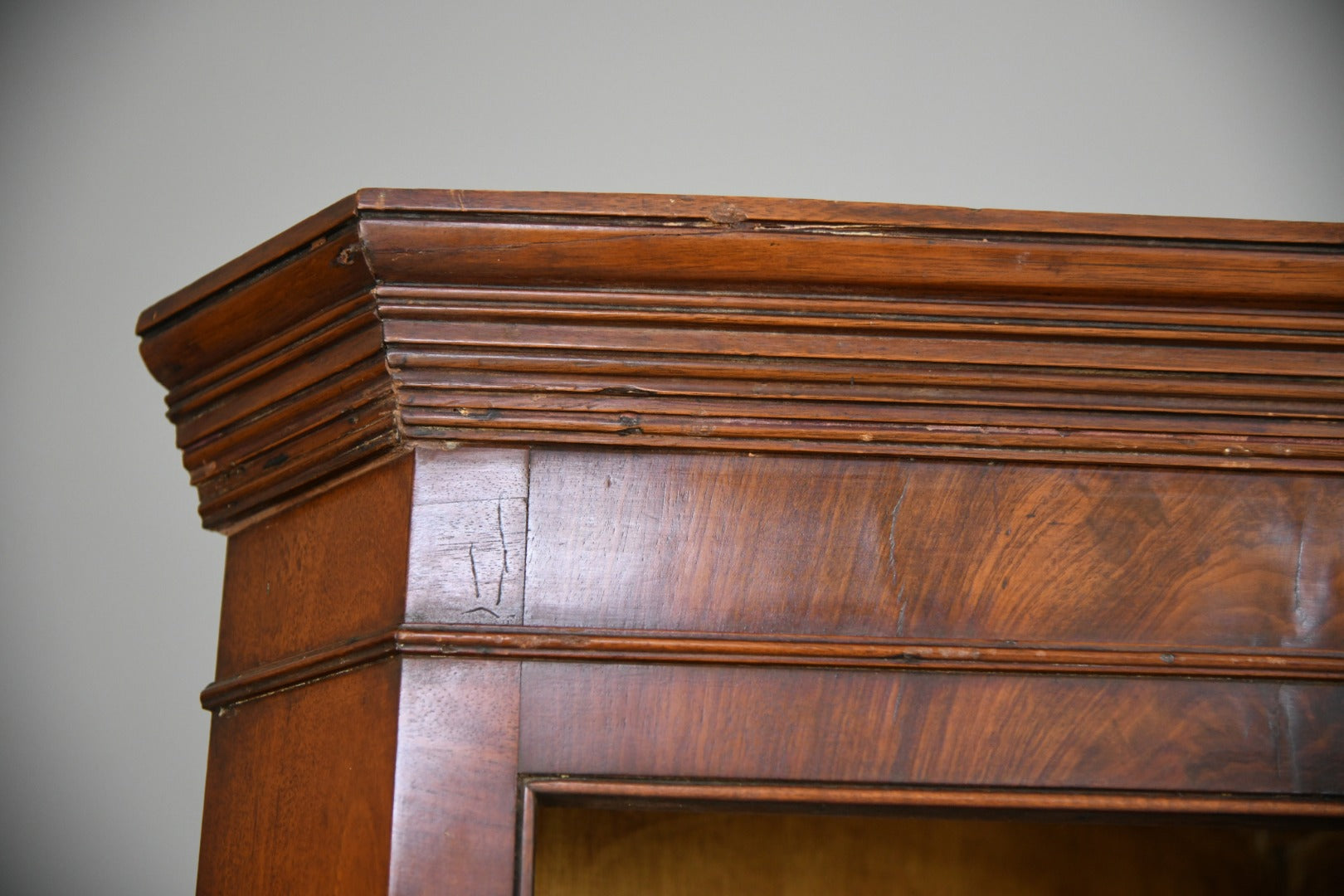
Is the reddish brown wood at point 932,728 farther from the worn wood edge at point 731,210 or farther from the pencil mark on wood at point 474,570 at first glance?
the worn wood edge at point 731,210

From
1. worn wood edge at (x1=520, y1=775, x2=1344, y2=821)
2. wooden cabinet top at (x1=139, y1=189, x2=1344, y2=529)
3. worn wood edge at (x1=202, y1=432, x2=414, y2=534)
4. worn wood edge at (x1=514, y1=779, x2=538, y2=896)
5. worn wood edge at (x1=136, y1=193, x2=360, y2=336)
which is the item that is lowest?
worn wood edge at (x1=514, y1=779, x2=538, y2=896)

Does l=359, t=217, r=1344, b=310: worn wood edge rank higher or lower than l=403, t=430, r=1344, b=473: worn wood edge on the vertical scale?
higher

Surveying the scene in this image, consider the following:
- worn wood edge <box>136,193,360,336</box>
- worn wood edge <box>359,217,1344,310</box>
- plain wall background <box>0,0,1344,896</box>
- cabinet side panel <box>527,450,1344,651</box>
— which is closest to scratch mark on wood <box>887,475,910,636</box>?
cabinet side panel <box>527,450,1344,651</box>

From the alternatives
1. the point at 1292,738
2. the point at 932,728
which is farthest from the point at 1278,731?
the point at 932,728

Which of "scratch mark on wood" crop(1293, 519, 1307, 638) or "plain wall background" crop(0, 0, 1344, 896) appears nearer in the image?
"scratch mark on wood" crop(1293, 519, 1307, 638)

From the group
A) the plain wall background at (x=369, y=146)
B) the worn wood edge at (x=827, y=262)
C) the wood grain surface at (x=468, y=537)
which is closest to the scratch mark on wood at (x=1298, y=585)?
the worn wood edge at (x=827, y=262)

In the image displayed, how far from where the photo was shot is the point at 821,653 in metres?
0.77

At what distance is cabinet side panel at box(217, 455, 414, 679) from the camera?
2.60 feet

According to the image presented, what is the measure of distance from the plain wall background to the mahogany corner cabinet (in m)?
0.68

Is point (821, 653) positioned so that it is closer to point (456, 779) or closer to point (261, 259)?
point (456, 779)

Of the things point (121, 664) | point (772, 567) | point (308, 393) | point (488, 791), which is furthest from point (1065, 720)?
point (121, 664)

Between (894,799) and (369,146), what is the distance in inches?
44.5

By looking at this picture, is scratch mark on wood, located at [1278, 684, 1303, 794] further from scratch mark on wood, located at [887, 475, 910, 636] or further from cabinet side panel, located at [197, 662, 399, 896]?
cabinet side panel, located at [197, 662, 399, 896]

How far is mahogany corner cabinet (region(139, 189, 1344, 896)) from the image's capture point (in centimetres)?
76
